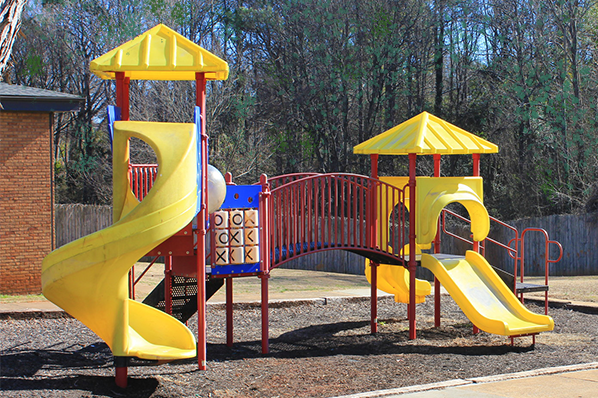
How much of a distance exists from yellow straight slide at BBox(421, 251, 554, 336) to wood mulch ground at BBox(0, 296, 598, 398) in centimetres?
38

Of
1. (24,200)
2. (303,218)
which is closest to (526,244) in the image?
(303,218)

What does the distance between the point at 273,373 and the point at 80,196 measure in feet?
85.8

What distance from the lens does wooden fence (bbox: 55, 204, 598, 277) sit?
2138cm

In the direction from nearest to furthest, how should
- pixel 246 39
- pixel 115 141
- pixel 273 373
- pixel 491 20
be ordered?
pixel 115 141 < pixel 273 373 < pixel 491 20 < pixel 246 39

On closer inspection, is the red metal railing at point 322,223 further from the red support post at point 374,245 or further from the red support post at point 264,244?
the red support post at point 264,244

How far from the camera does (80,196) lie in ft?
103

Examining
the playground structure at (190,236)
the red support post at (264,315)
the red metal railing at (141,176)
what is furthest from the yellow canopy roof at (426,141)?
the red metal railing at (141,176)

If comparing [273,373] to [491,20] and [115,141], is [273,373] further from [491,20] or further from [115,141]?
[491,20]

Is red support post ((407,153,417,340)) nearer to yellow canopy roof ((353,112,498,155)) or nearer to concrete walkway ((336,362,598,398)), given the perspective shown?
yellow canopy roof ((353,112,498,155))

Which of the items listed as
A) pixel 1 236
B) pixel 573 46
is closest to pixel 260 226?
pixel 1 236

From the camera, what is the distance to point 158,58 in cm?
737

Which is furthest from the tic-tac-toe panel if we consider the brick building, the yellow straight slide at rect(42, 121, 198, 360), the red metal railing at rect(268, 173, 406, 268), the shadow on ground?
the brick building

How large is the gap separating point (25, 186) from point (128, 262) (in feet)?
25.5

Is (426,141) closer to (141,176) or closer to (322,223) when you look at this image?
(322,223)
